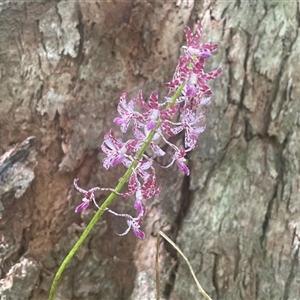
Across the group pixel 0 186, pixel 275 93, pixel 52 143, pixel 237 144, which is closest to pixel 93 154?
pixel 52 143

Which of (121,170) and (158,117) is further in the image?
(121,170)

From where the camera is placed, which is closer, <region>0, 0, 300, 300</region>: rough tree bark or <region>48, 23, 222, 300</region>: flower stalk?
<region>48, 23, 222, 300</region>: flower stalk

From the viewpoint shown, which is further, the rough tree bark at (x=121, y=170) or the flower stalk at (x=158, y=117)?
the rough tree bark at (x=121, y=170)

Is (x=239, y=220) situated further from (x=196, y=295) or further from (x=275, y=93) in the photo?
(x=275, y=93)

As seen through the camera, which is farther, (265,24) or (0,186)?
(265,24)

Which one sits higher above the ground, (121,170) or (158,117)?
(158,117)

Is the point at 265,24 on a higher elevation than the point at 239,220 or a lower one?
higher

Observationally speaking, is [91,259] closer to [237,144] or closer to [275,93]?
[237,144]

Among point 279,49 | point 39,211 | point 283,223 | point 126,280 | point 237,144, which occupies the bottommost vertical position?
point 126,280
